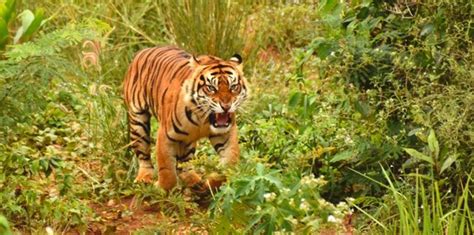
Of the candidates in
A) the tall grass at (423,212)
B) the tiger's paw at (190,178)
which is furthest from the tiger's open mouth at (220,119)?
the tall grass at (423,212)

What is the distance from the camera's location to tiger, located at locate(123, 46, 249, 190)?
22.3 feet

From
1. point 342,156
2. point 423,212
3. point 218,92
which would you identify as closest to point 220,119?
point 218,92

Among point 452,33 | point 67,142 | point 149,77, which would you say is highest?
point 452,33

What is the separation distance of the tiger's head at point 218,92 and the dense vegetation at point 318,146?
0.83 ft

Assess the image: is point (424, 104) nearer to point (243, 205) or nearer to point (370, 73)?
point (370, 73)

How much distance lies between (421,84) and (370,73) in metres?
0.32

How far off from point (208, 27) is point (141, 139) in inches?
94.9

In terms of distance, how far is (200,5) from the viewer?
9.76 meters

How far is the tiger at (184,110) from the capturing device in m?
6.80

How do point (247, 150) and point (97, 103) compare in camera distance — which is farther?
point (97, 103)

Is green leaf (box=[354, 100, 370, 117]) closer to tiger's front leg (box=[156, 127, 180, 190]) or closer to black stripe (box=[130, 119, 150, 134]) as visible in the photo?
tiger's front leg (box=[156, 127, 180, 190])

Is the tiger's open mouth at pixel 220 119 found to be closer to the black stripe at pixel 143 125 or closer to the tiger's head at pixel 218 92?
the tiger's head at pixel 218 92

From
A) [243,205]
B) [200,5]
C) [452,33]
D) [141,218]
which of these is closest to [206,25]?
[200,5]

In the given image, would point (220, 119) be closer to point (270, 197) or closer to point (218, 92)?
point (218, 92)
